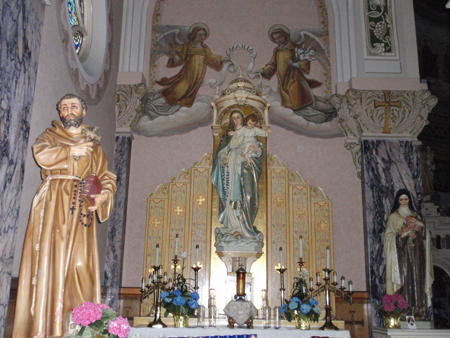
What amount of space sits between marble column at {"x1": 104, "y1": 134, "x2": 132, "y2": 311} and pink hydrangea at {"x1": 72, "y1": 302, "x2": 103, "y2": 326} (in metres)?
3.87

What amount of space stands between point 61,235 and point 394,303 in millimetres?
4617

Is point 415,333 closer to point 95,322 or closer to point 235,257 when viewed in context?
point 235,257

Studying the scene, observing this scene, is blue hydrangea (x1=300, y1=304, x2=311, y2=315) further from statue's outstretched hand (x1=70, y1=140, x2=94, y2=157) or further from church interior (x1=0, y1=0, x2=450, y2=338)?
statue's outstretched hand (x1=70, y1=140, x2=94, y2=157)

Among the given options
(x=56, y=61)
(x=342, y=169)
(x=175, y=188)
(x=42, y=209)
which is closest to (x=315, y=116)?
(x=342, y=169)

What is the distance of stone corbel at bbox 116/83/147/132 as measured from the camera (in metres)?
8.36

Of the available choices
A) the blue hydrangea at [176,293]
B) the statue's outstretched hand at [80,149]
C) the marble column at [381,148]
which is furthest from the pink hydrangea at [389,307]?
the statue's outstretched hand at [80,149]

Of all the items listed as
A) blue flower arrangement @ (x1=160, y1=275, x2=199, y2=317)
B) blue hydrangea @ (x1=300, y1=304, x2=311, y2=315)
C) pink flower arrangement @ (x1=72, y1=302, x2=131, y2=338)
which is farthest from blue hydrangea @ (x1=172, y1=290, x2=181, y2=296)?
pink flower arrangement @ (x1=72, y1=302, x2=131, y2=338)

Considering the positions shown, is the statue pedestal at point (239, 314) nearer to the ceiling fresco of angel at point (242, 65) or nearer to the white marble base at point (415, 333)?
the white marble base at point (415, 333)

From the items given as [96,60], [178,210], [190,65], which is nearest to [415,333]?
[178,210]

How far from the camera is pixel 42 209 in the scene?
4316 millimetres

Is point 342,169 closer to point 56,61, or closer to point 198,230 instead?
point 198,230

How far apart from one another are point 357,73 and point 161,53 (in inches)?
142

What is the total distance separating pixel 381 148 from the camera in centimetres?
816

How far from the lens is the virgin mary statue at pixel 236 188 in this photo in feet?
24.6
